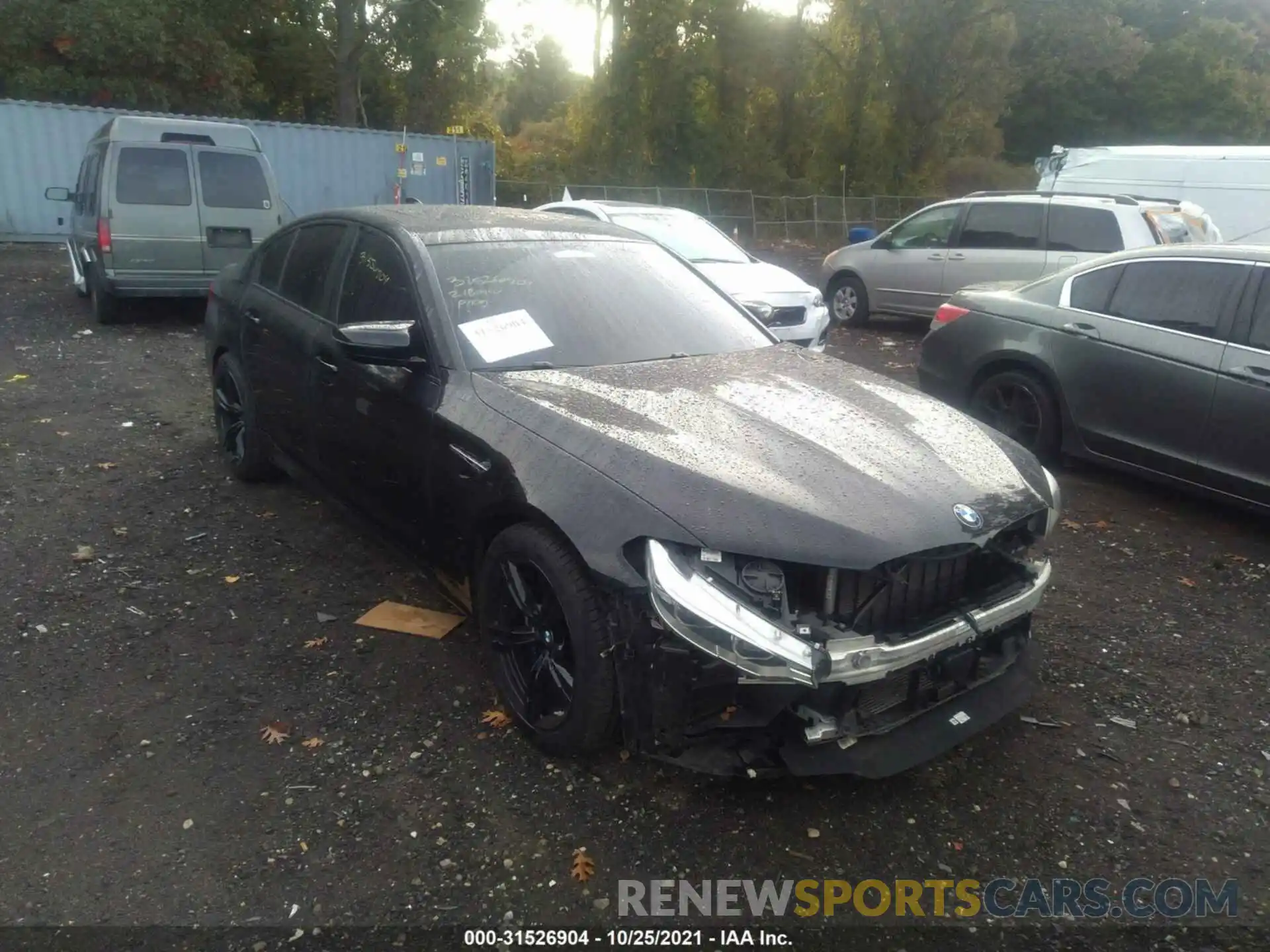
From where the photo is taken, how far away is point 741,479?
113 inches

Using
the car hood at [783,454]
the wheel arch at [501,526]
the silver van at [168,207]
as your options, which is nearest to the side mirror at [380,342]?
the car hood at [783,454]

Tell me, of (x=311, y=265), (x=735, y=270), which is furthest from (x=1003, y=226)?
(x=311, y=265)

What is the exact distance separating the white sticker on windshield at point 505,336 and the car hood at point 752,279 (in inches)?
182

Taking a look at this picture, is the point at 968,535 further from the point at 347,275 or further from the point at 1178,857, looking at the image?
the point at 347,275

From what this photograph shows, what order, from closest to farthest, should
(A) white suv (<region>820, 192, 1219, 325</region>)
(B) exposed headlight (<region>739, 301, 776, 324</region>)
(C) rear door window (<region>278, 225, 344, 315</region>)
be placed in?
(C) rear door window (<region>278, 225, 344, 315</region>)
(B) exposed headlight (<region>739, 301, 776, 324</region>)
(A) white suv (<region>820, 192, 1219, 325</region>)

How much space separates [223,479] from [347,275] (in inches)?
83.2

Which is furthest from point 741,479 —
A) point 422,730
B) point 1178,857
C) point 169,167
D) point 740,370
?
point 169,167

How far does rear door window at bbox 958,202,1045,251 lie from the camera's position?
406 inches

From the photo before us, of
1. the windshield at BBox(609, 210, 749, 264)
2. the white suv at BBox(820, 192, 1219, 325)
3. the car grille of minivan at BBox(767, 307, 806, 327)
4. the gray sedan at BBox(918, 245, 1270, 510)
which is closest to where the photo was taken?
the gray sedan at BBox(918, 245, 1270, 510)

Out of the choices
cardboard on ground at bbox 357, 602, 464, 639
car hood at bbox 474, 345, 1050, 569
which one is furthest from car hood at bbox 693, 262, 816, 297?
cardboard on ground at bbox 357, 602, 464, 639

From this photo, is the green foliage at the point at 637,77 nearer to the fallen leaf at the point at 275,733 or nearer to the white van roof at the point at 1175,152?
the white van roof at the point at 1175,152

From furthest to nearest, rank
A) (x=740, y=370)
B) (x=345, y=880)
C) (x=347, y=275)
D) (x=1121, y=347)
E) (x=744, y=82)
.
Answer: (x=744, y=82) → (x=1121, y=347) → (x=347, y=275) → (x=740, y=370) → (x=345, y=880)

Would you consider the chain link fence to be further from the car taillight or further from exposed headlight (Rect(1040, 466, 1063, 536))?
exposed headlight (Rect(1040, 466, 1063, 536))

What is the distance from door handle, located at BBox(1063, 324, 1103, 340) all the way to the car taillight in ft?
2.74
